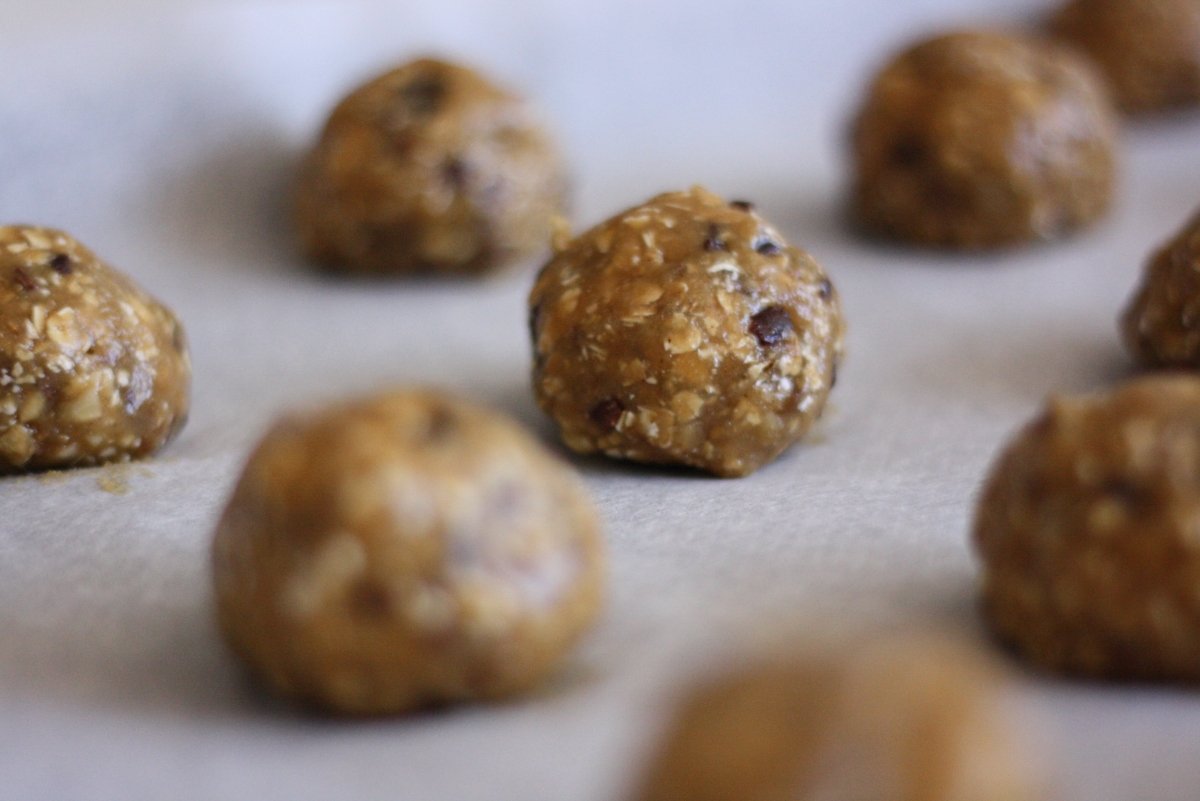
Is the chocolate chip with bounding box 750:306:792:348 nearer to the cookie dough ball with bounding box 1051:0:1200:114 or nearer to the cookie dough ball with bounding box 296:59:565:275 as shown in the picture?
the cookie dough ball with bounding box 296:59:565:275

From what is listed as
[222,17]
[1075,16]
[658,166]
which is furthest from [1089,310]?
[222,17]

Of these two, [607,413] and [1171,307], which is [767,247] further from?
[1171,307]

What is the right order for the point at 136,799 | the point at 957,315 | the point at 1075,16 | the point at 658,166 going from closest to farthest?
the point at 136,799, the point at 957,315, the point at 658,166, the point at 1075,16

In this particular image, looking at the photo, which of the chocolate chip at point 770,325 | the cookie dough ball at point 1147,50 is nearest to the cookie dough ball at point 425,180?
the chocolate chip at point 770,325

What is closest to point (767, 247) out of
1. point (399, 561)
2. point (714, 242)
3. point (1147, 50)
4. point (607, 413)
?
point (714, 242)

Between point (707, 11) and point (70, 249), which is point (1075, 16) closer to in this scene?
point (707, 11)

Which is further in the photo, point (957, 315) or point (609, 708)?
point (957, 315)

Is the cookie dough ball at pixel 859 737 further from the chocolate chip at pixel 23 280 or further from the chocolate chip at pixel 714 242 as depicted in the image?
the chocolate chip at pixel 23 280
